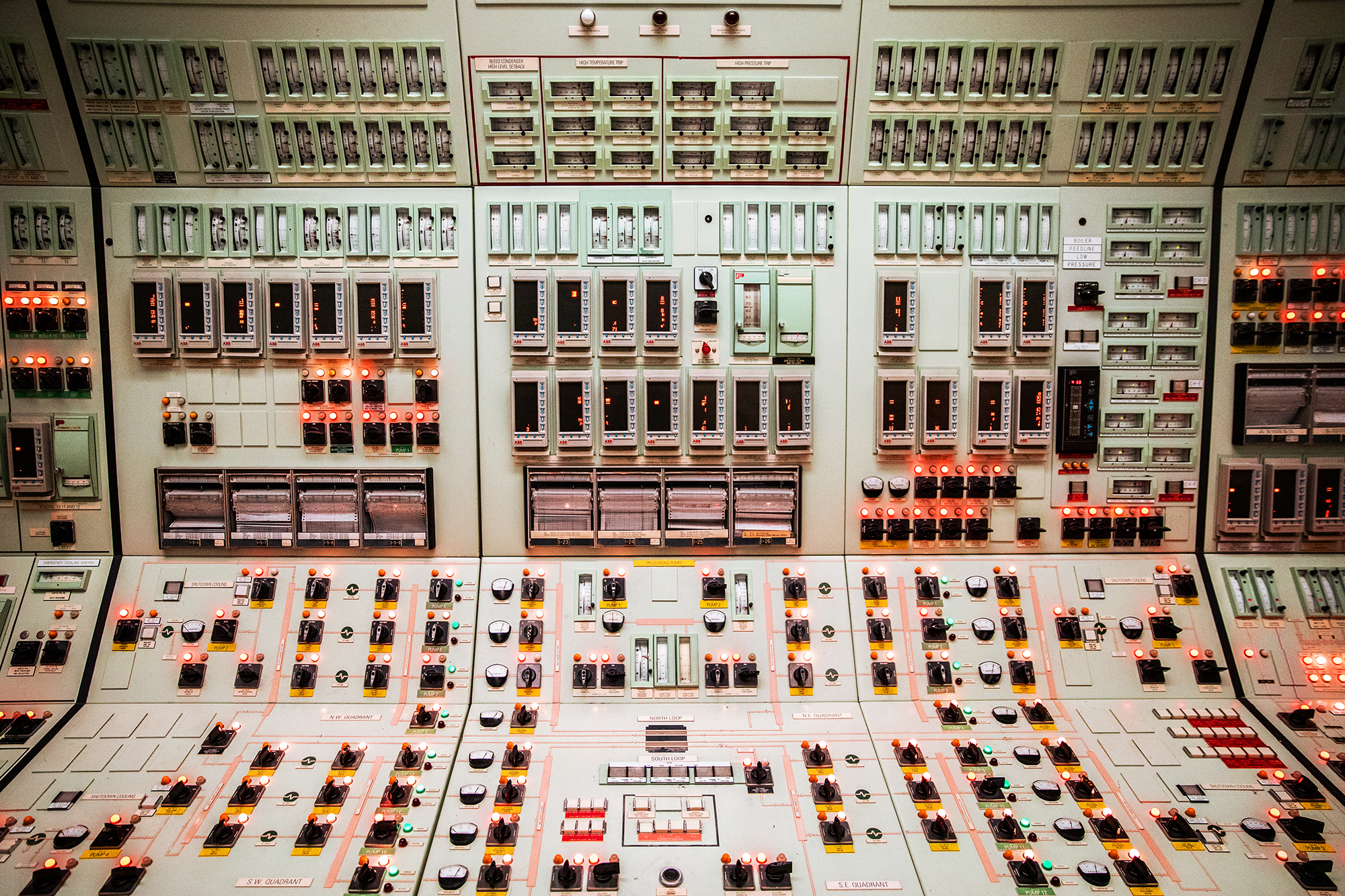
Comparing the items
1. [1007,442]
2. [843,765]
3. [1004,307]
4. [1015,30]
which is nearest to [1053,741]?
[843,765]

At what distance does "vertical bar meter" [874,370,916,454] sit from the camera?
4793mm

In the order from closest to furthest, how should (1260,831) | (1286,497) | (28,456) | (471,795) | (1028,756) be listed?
(1260,831) < (471,795) < (1028,756) < (28,456) < (1286,497)

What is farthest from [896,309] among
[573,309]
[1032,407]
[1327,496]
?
[1327,496]

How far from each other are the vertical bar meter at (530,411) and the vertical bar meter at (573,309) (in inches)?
12.0

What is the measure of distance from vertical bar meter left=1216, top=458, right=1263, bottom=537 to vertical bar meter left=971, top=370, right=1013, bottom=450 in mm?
1652

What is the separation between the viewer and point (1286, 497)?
4859mm

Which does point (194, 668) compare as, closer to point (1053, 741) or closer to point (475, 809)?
point (475, 809)

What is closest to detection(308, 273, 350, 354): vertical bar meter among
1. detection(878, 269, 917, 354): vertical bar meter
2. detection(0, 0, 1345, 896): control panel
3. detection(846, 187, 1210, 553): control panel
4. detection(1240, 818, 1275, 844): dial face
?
detection(0, 0, 1345, 896): control panel

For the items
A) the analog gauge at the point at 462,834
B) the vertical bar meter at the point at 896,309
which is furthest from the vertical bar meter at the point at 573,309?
the analog gauge at the point at 462,834

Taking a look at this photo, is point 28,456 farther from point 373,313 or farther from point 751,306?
point 751,306

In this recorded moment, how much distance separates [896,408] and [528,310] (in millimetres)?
2740

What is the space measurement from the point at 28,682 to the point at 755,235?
5.81 metres

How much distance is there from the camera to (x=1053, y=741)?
408 centimetres

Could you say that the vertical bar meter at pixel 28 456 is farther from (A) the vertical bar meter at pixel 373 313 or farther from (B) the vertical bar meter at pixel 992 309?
(B) the vertical bar meter at pixel 992 309
